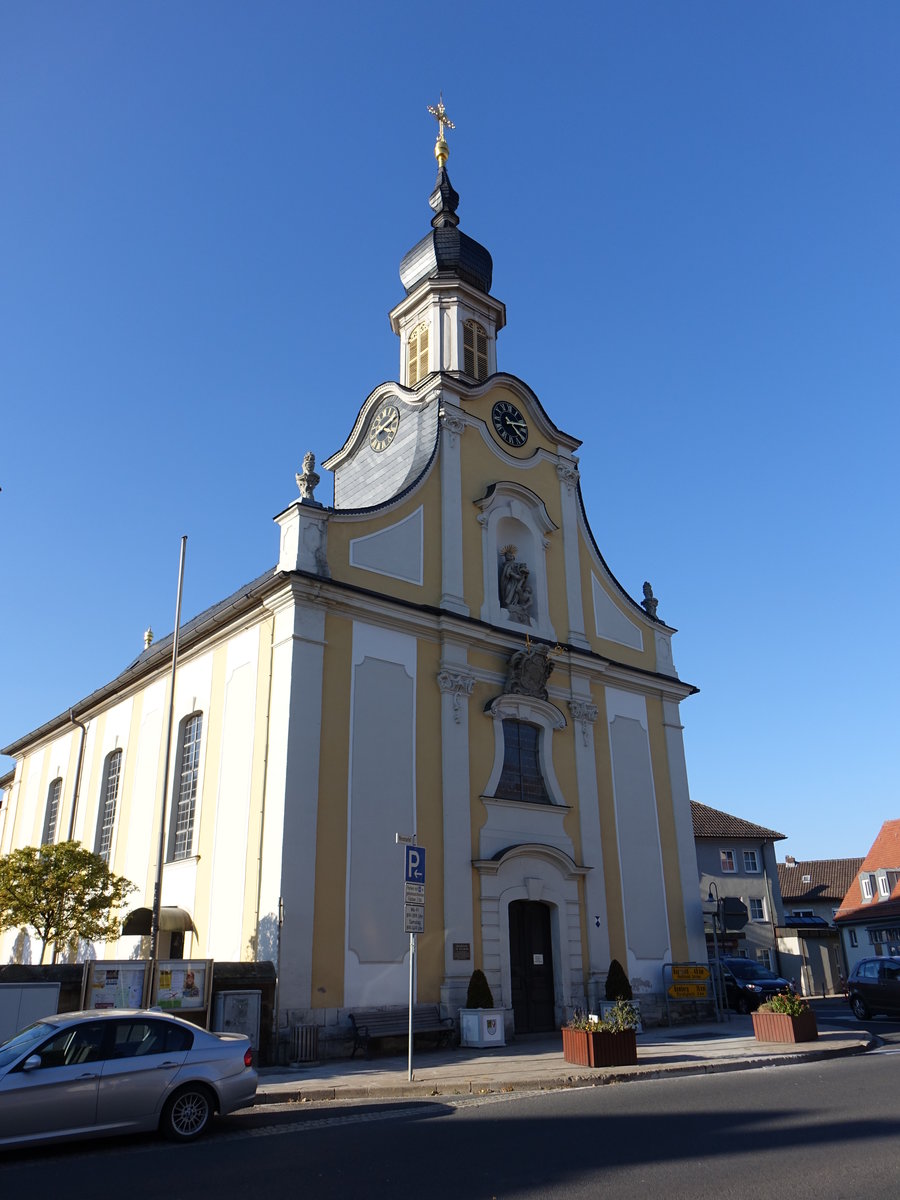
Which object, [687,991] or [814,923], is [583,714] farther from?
[814,923]

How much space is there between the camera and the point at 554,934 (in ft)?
68.8

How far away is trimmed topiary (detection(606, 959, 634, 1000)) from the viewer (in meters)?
20.7

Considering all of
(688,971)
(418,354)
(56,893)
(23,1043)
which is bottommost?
(23,1043)

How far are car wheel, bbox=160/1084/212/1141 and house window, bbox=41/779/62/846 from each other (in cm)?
2267

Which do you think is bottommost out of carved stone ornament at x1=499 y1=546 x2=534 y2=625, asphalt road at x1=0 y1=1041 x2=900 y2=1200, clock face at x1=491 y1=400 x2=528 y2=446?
asphalt road at x1=0 y1=1041 x2=900 y2=1200

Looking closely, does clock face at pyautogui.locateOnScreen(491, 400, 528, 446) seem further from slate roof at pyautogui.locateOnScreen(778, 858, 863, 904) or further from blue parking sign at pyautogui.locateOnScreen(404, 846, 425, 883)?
slate roof at pyautogui.locateOnScreen(778, 858, 863, 904)

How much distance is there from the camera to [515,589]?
2333 cm

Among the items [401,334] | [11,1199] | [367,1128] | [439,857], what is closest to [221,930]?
[439,857]

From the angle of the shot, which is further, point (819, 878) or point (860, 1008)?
point (819, 878)

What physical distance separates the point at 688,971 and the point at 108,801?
1578 cm

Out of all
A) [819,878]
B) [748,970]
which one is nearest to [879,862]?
[819,878]

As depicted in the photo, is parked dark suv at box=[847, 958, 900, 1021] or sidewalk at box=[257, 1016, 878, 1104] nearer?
sidewalk at box=[257, 1016, 878, 1104]

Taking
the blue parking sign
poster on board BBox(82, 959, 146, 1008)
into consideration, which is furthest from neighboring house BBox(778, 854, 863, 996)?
poster on board BBox(82, 959, 146, 1008)

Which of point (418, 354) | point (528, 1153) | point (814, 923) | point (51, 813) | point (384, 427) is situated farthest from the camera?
point (814, 923)
